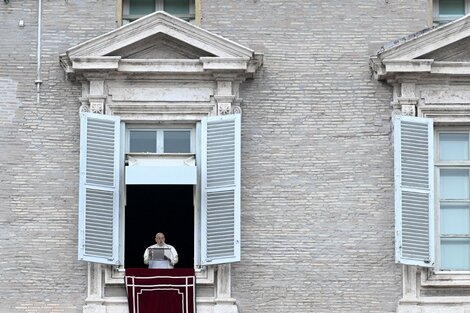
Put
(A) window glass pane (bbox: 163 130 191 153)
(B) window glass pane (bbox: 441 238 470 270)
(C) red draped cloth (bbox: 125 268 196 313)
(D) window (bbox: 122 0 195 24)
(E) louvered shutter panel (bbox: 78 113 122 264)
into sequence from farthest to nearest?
(D) window (bbox: 122 0 195 24) < (A) window glass pane (bbox: 163 130 191 153) < (B) window glass pane (bbox: 441 238 470 270) < (E) louvered shutter panel (bbox: 78 113 122 264) < (C) red draped cloth (bbox: 125 268 196 313)

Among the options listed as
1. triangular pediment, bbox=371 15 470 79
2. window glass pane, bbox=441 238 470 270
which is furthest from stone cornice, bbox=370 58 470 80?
window glass pane, bbox=441 238 470 270

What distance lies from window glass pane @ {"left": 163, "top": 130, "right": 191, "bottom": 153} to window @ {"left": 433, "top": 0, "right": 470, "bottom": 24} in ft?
15.3

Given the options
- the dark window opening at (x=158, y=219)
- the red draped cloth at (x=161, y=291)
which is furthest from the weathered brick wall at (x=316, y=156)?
the dark window opening at (x=158, y=219)

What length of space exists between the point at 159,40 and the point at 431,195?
5065 millimetres

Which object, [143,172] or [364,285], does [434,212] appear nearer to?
[364,285]

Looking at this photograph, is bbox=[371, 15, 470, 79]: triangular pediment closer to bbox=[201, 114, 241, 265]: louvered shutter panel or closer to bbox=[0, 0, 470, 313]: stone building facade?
bbox=[0, 0, 470, 313]: stone building facade

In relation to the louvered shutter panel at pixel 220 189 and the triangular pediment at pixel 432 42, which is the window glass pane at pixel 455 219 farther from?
the louvered shutter panel at pixel 220 189

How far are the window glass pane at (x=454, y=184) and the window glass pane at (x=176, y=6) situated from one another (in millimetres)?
5042

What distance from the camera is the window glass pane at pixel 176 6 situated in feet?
116

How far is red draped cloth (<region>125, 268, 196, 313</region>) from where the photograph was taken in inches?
1324

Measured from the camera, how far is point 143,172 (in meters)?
34.0

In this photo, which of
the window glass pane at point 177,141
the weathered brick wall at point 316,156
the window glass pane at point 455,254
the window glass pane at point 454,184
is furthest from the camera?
the window glass pane at point 454,184

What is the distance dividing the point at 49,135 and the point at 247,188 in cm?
332

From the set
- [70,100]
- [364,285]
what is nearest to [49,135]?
[70,100]
